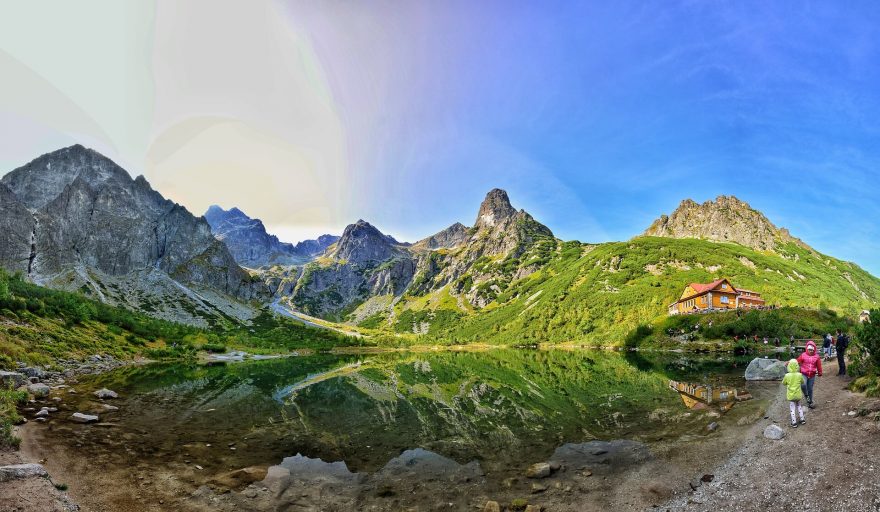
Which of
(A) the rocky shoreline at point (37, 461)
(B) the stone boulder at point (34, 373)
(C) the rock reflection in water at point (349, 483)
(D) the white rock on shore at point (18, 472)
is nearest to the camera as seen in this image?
(A) the rocky shoreline at point (37, 461)

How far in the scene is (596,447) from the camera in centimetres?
1995

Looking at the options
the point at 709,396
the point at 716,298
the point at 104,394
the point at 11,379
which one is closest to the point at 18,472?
the point at 11,379

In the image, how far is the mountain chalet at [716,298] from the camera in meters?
112

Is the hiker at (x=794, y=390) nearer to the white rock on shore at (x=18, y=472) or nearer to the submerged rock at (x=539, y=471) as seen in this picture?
the submerged rock at (x=539, y=471)

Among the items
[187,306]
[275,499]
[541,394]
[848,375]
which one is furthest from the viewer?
[187,306]

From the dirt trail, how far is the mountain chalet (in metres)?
107

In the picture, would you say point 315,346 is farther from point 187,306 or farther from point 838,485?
point 838,485

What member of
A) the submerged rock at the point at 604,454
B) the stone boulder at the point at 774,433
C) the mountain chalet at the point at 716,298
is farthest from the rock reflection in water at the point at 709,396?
the mountain chalet at the point at 716,298

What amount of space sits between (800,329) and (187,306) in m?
230

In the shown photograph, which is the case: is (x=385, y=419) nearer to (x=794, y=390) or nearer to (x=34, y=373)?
(x=794, y=390)

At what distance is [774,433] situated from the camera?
17.4 metres

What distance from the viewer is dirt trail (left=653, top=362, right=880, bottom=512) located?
1106 cm

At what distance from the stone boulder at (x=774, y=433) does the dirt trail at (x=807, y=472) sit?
28 cm

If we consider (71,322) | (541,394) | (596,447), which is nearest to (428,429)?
(596,447)
